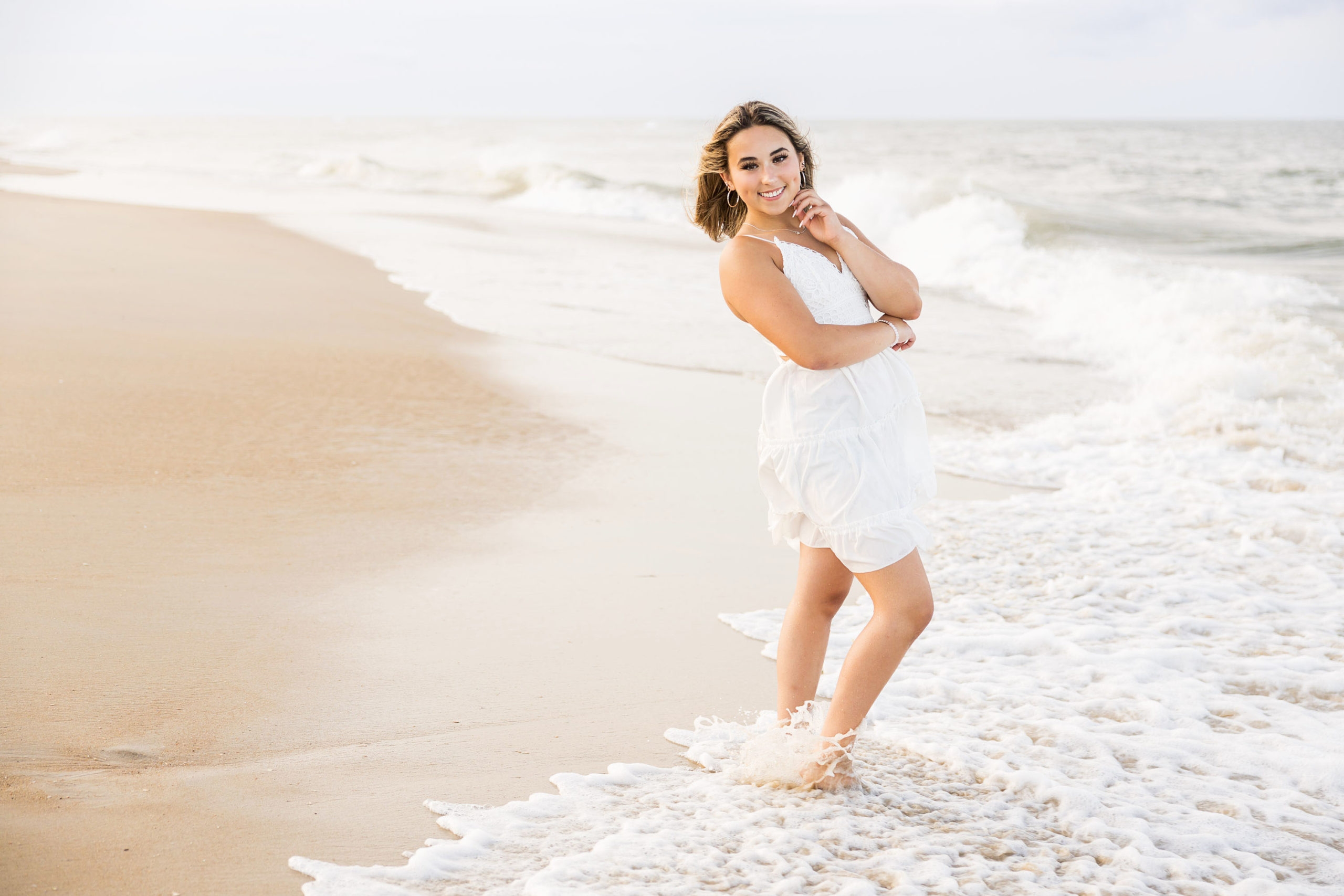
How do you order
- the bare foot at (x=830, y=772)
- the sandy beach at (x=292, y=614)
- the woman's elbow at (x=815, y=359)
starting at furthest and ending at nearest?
the bare foot at (x=830, y=772), the sandy beach at (x=292, y=614), the woman's elbow at (x=815, y=359)

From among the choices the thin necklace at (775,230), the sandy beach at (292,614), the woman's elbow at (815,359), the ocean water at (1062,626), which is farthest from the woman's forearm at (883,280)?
the sandy beach at (292,614)

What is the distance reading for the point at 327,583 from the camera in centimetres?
441

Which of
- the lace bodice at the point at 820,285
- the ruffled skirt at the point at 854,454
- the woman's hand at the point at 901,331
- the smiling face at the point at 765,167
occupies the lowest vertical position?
the ruffled skirt at the point at 854,454

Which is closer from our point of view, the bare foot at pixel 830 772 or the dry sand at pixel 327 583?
the dry sand at pixel 327 583

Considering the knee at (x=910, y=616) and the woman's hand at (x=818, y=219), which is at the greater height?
the woman's hand at (x=818, y=219)

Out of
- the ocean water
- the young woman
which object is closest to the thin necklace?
the young woman

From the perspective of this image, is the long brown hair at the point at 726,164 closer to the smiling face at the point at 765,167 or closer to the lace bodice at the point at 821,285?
the smiling face at the point at 765,167

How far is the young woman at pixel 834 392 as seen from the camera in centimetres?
276

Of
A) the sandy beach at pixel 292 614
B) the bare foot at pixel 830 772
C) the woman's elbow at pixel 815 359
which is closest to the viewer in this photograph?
the woman's elbow at pixel 815 359

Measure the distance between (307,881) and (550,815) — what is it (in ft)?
2.16

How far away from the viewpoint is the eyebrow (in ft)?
9.28

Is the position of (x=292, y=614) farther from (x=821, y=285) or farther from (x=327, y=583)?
(x=821, y=285)

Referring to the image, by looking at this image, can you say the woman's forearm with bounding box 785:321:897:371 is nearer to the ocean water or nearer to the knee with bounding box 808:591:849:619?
the knee with bounding box 808:591:849:619

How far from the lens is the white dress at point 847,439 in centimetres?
277
